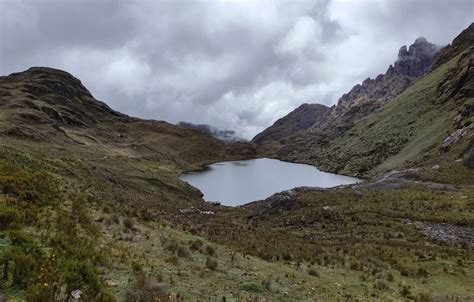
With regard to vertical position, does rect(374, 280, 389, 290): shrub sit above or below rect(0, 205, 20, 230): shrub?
below

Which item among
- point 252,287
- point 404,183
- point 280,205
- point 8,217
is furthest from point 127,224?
point 404,183

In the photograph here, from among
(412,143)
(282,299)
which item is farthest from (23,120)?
(412,143)

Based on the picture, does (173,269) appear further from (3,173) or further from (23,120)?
(23,120)

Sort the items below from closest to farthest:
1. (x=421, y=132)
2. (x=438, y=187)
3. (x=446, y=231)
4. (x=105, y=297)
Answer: (x=105, y=297) → (x=446, y=231) → (x=438, y=187) → (x=421, y=132)

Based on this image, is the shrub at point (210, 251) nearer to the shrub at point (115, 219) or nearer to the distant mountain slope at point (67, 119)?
the shrub at point (115, 219)

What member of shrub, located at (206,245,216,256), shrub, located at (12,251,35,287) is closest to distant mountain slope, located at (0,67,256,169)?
shrub, located at (206,245,216,256)

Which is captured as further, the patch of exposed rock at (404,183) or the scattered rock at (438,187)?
Result: the patch of exposed rock at (404,183)

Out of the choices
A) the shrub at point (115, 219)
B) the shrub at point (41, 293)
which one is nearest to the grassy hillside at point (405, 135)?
the shrub at point (115, 219)

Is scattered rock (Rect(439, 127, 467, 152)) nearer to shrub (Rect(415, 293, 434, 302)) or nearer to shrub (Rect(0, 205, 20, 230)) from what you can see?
shrub (Rect(415, 293, 434, 302))

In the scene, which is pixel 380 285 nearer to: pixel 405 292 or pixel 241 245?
pixel 405 292

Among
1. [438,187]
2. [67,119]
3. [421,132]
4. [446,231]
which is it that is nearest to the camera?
[446,231]

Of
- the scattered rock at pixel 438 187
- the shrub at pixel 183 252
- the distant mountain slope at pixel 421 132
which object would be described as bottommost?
the shrub at pixel 183 252

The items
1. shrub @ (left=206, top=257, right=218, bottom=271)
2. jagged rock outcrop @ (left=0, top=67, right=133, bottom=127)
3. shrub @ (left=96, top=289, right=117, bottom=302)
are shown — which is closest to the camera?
shrub @ (left=96, top=289, right=117, bottom=302)

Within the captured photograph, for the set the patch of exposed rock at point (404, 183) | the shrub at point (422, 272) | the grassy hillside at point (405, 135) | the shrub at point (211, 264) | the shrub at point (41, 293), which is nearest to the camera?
the shrub at point (41, 293)
